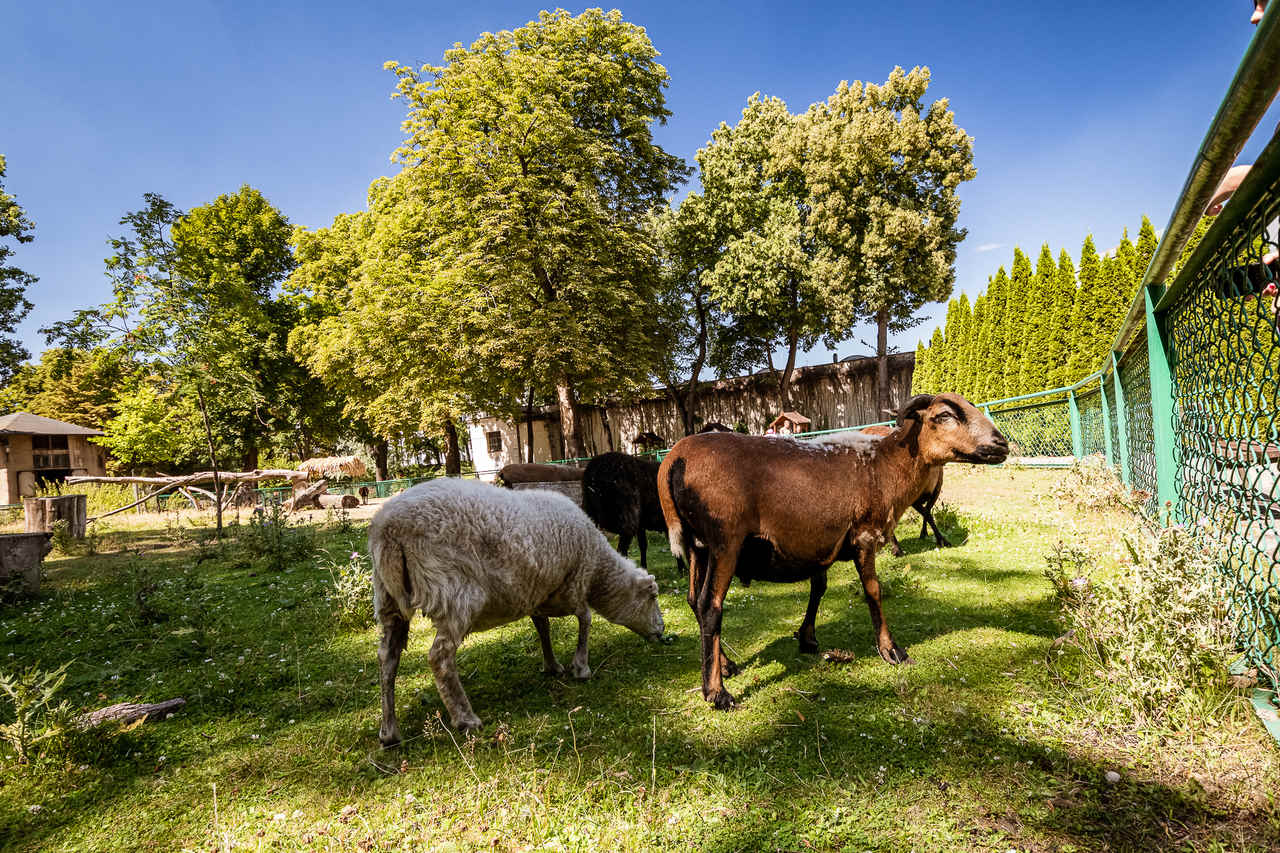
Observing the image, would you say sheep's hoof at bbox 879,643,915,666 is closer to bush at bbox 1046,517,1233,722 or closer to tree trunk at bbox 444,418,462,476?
bush at bbox 1046,517,1233,722

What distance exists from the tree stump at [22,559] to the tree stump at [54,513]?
623 centimetres

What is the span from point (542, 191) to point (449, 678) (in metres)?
16.5

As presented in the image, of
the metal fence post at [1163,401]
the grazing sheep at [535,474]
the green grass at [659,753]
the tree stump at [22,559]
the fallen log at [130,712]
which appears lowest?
the green grass at [659,753]

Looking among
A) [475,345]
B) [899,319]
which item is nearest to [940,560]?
[475,345]

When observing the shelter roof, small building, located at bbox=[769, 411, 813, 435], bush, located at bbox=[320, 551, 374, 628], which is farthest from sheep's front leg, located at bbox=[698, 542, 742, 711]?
the shelter roof

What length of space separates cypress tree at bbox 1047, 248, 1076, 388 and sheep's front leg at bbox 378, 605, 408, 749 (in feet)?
71.9

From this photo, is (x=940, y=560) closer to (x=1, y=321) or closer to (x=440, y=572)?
(x=440, y=572)

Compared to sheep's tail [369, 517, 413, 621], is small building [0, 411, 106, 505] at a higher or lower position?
higher

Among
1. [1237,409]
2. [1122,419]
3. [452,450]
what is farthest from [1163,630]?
[452,450]

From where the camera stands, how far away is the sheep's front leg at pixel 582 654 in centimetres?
438

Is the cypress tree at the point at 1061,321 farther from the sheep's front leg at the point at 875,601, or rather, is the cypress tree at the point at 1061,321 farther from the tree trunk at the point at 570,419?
the sheep's front leg at the point at 875,601

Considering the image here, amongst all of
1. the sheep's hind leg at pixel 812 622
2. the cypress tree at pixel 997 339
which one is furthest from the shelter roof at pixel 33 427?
the cypress tree at pixel 997 339

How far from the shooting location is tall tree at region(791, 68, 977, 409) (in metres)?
24.0

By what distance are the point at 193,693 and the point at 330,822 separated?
2567 mm
